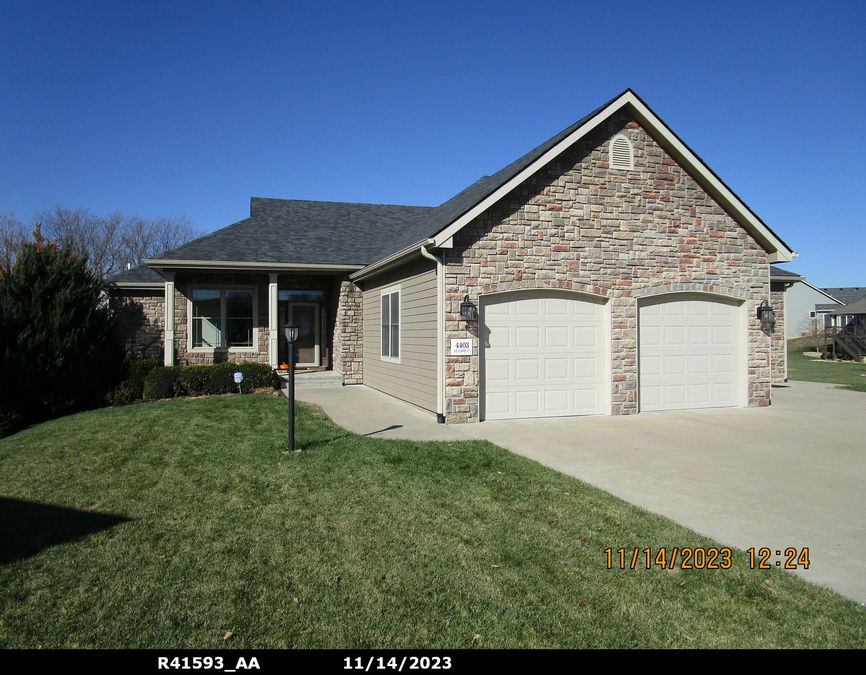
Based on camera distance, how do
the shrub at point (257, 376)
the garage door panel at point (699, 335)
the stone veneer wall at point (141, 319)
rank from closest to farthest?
the garage door panel at point (699, 335) < the shrub at point (257, 376) < the stone veneer wall at point (141, 319)

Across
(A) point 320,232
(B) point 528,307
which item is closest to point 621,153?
(B) point 528,307

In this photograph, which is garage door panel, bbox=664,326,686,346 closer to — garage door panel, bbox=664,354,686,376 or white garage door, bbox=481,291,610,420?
garage door panel, bbox=664,354,686,376

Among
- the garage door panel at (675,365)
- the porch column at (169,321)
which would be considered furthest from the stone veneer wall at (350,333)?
the garage door panel at (675,365)

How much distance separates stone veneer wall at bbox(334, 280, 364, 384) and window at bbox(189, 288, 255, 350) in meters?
2.50

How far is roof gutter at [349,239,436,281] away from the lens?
32.0ft

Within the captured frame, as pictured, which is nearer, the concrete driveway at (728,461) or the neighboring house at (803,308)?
the concrete driveway at (728,461)

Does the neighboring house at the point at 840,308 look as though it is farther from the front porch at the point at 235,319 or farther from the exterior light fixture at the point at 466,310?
the exterior light fixture at the point at 466,310

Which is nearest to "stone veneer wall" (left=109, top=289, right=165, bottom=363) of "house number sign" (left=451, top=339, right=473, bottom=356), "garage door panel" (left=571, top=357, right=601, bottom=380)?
"house number sign" (left=451, top=339, right=473, bottom=356)

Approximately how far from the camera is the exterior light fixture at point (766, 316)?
1161cm

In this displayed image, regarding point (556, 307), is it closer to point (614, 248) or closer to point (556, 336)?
point (556, 336)

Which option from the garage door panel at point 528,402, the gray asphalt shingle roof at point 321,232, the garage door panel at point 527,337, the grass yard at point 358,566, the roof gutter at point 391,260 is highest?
the gray asphalt shingle roof at point 321,232

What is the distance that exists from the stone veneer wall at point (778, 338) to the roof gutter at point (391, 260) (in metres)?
11.7

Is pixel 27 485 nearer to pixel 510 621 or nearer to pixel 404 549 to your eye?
pixel 404 549
